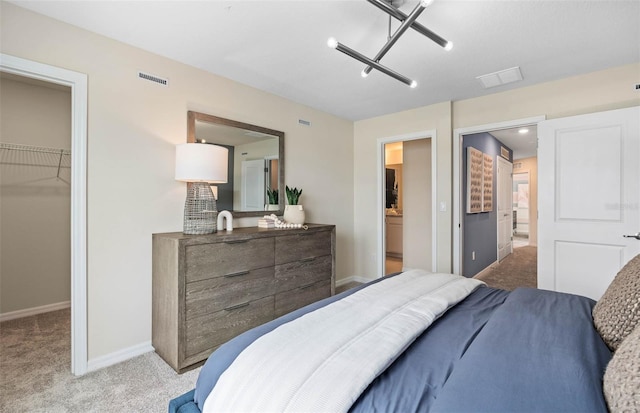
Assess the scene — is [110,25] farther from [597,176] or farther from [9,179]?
[597,176]

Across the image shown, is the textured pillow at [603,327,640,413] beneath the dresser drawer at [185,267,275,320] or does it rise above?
above

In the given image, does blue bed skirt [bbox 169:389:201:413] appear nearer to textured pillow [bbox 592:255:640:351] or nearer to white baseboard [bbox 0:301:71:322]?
textured pillow [bbox 592:255:640:351]

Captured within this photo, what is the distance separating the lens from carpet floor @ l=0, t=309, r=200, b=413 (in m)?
1.69

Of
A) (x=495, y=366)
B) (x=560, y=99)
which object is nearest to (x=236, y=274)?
(x=495, y=366)

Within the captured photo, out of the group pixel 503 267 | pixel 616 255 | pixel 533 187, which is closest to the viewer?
pixel 616 255

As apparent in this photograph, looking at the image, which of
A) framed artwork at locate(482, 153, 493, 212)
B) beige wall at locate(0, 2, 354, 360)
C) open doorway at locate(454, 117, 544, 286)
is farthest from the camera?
framed artwork at locate(482, 153, 493, 212)

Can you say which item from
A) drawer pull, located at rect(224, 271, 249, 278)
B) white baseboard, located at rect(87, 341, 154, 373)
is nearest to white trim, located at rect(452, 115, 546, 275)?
drawer pull, located at rect(224, 271, 249, 278)

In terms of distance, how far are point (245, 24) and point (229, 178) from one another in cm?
135

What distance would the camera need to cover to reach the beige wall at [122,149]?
198cm

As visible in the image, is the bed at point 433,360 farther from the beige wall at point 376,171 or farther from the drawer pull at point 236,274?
the beige wall at point 376,171

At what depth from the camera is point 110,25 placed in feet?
6.57

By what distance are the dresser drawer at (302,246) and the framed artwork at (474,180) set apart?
2.26 metres

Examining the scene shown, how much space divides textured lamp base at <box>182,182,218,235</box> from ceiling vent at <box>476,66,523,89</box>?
273 cm

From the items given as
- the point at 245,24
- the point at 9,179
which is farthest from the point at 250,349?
the point at 9,179
